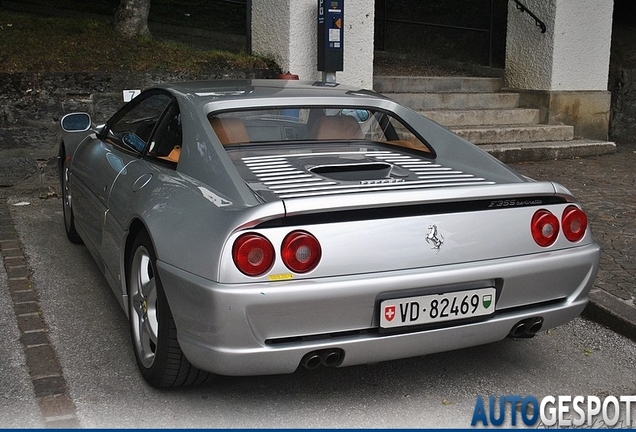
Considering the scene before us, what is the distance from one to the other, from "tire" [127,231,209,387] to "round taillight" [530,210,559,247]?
158 cm

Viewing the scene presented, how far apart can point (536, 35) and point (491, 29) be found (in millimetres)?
1377

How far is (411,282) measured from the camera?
320 centimetres

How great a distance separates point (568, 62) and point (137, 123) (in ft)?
24.8

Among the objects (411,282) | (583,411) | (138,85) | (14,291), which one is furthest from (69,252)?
(583,411)

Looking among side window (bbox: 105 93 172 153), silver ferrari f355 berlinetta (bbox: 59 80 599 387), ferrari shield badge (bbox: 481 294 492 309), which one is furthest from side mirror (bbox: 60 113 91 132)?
ferrari shield badge (bbox: 481 294 492 309)

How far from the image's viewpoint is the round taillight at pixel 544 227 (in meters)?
3.50

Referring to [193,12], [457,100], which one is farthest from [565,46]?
[193,12]

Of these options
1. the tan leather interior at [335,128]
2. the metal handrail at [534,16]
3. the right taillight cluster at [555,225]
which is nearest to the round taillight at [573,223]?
the right taillight cluster at [555,225]

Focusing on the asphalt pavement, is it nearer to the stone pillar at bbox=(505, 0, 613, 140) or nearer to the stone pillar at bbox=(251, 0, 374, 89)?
the stone pillar at bbox=(505, 0, 613, 140)

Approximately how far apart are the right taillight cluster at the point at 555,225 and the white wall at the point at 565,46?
7.41 metres

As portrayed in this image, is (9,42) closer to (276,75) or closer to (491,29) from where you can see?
(276,75)

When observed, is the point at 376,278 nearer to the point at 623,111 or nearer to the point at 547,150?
the point at 547,150

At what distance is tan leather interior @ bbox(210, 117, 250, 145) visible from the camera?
4082 mm

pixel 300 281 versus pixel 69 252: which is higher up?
pixel 300 281
